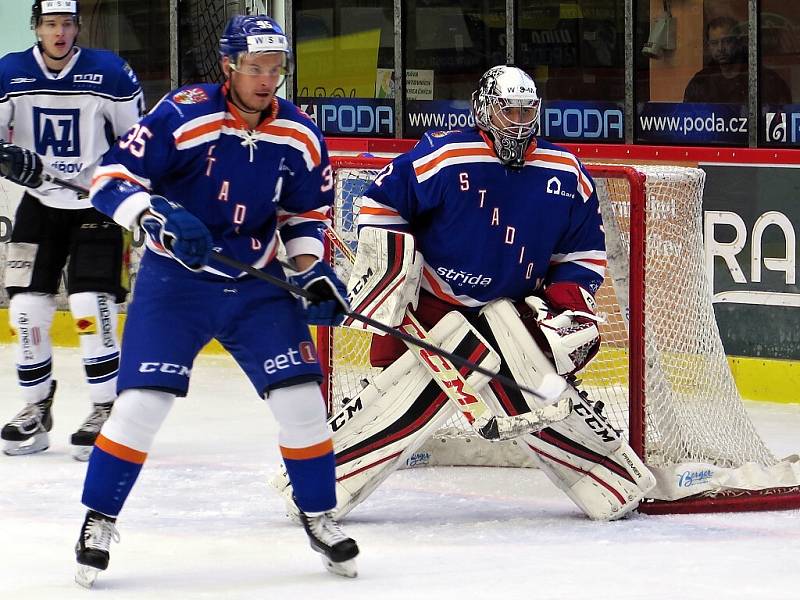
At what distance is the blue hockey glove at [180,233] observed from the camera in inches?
130

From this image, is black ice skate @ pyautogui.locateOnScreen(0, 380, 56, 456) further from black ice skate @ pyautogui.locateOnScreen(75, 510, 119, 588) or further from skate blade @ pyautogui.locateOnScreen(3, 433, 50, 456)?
black ice skate @ pyautogui.locateOnScreen(75, 510, 119, 588)

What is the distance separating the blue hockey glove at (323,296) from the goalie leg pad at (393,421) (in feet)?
2.00

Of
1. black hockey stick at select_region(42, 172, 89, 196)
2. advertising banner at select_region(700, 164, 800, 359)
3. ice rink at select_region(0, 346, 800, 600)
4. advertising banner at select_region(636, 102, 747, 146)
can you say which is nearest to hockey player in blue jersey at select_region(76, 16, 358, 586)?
ice rink at select_region(0, 346, 800, 600)

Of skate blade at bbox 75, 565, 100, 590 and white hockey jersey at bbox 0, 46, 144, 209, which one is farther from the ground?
white hockey jersey at bbox 0, 46, 144, 209

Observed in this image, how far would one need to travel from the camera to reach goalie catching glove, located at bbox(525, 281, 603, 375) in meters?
4.03

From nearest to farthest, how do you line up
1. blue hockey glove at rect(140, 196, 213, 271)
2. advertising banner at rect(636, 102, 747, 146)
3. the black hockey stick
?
blue hockey glove at rect(140, 196, 213, 271)
the black hockey stick
advertising banner at rect(636, 102, 747, 146)

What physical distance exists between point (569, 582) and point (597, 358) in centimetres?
174

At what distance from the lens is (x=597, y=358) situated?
5180 mm

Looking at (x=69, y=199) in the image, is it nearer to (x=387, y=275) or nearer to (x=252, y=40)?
(x=387, y=275)

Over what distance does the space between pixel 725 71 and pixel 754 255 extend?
2.53 feet

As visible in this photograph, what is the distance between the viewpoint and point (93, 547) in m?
3.45

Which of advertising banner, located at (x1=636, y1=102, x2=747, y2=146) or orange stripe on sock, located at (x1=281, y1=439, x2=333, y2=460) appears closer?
orange stripe on sock, located at (x1=281, y1=439, x2=333, y2=460)

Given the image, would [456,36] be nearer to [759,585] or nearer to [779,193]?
[779,193]

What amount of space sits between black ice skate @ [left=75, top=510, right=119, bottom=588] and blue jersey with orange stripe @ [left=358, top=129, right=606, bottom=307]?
106 cm
